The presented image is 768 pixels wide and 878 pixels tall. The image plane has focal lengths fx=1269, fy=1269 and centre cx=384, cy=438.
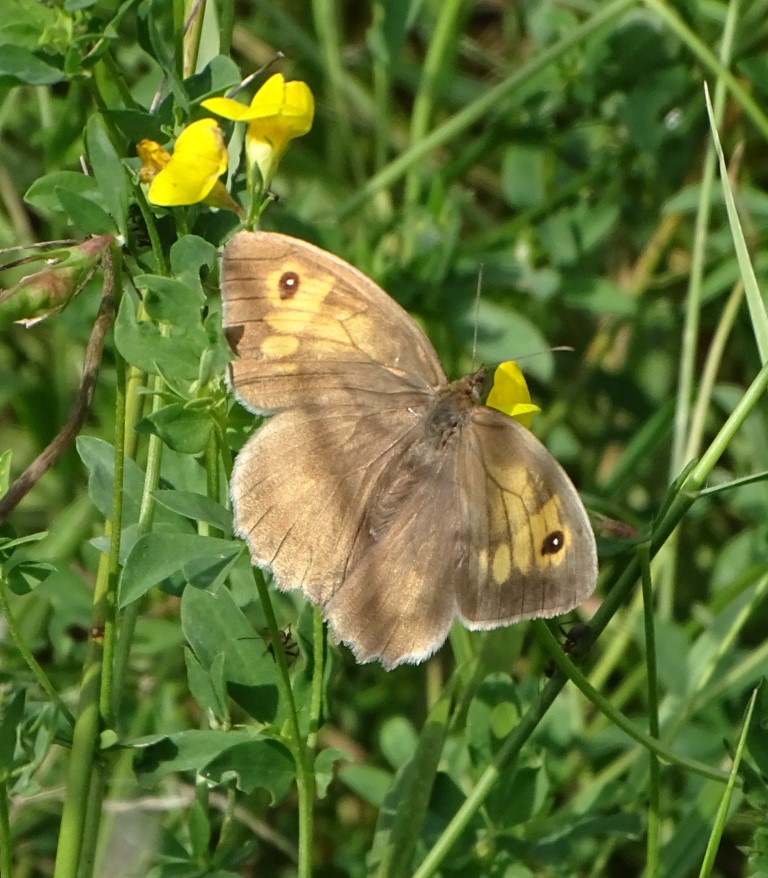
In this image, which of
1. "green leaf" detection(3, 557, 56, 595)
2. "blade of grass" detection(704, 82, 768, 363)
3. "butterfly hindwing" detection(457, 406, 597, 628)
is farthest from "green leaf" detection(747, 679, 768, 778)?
"green leaf" detection(3, 557, 56, 595)

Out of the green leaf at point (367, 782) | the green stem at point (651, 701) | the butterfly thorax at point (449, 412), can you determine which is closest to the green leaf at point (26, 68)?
the butterfly thorax at point (449, 412)

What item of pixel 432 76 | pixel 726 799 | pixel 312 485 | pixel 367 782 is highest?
pixel 432 76

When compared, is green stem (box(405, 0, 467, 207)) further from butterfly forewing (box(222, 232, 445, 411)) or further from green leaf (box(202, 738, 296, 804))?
green leaf (box(202, 738, 296, 804))

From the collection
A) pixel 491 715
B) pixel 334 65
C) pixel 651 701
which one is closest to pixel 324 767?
pixel 491 715

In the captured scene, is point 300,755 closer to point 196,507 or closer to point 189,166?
point 196,507

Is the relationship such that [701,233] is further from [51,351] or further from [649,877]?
[51,351]

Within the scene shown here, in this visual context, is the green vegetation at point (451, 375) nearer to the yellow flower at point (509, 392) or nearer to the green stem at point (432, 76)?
the green stem at point (432, 76)
